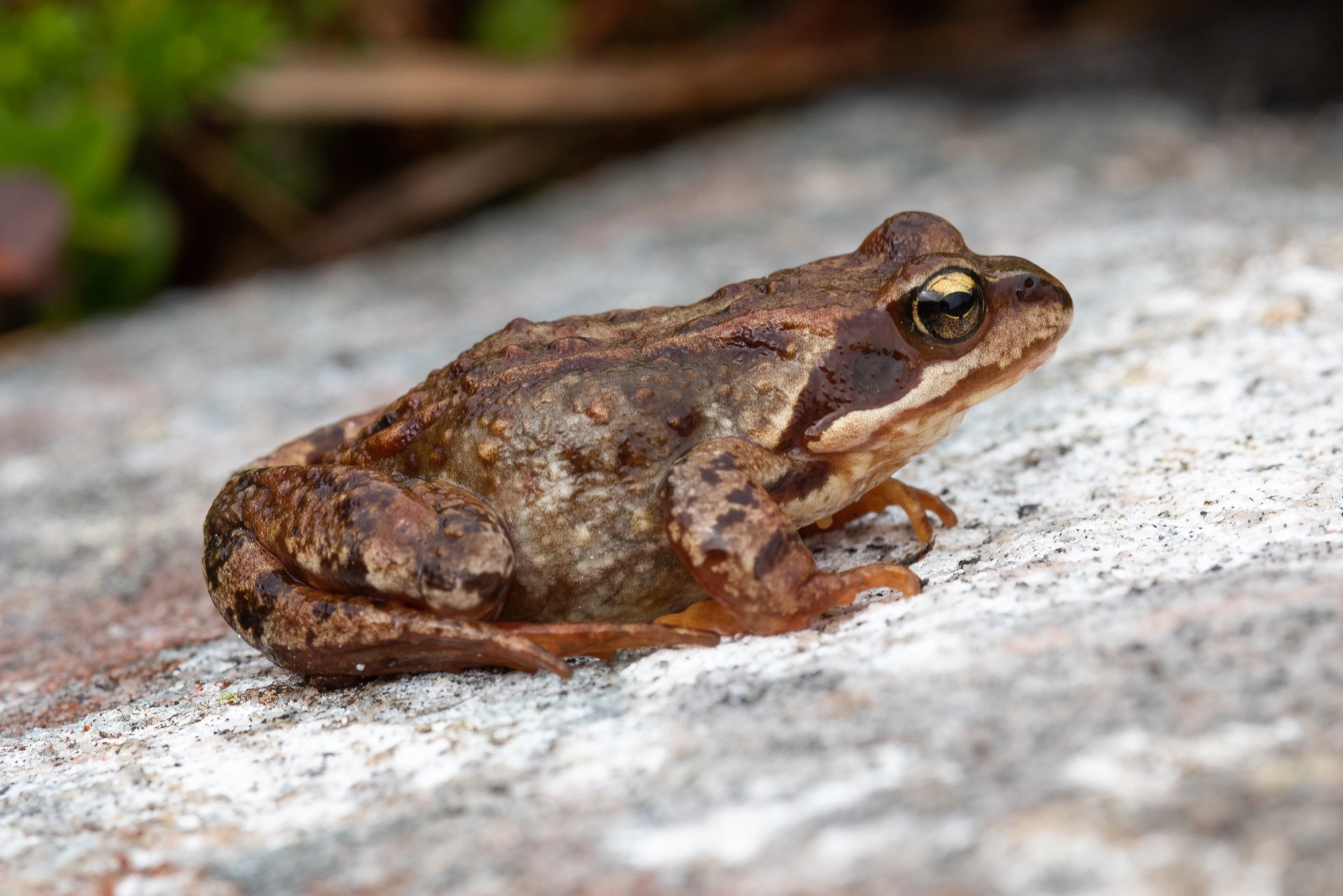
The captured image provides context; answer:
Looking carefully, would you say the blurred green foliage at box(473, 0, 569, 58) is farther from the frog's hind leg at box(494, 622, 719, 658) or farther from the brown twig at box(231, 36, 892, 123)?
the frog's hind leg at box(494, 622, 719, 658)

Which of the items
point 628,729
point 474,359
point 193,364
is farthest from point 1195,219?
point 193,364

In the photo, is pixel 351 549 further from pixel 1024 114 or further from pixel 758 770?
pixel 1024 114

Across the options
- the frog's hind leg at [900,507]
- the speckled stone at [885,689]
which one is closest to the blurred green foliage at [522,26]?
the speckled stone at [885,689]

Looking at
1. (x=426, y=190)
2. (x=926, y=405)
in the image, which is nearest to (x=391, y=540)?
(x=926, y=405)

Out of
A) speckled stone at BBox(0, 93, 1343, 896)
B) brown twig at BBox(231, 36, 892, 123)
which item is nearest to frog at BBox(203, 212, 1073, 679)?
speckled stone at BBox(0, 93, 1343, 896)

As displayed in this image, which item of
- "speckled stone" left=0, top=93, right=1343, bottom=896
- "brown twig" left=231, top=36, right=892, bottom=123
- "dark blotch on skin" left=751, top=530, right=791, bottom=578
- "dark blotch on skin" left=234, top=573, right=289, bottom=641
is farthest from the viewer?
"brown twig" left=231, top=36, right=892, bottom=123

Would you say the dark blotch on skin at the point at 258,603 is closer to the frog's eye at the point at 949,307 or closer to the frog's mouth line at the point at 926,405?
the frog's mouth line at the point at 926,405

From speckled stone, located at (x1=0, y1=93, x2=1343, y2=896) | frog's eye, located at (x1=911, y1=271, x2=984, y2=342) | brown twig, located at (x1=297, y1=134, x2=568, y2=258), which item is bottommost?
speckled stone, located at (x1=0, y1=93, x2=1343, y2=896)

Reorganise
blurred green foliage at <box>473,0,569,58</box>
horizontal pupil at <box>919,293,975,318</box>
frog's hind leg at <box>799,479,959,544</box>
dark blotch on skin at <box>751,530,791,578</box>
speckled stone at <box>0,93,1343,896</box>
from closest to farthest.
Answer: speckled stone at <box>0,93,1343,896</box> → dark blotch on skin at <box>751,530,791,578</box> → horizontal pupil at <box>919,293,975,318</box> → frog's hind leg at <box>799,479,959,544</box> → blurred green foliage at <box>473,0,569,58</box>
